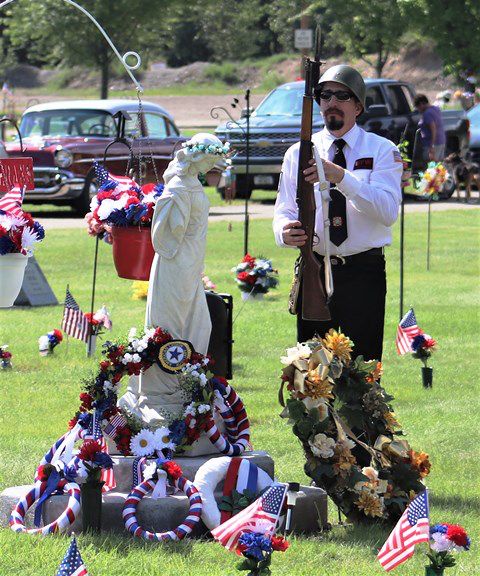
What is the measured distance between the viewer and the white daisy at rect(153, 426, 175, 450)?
22.9 ft

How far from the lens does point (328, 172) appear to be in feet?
22.8

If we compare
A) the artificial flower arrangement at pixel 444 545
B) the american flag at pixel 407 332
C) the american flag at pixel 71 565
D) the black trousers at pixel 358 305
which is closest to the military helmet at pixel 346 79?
the black trousers at pixel 358 305

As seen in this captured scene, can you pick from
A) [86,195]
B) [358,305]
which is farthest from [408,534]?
[86,195]

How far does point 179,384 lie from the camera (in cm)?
708

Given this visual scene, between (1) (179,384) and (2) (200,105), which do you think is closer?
(1) (179,384)

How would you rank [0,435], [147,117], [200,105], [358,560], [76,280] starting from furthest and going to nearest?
[200,105] < [147,117] < [76,280] < [0,435] < [358,560]

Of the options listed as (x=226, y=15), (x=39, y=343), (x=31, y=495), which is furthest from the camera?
(x=226, y=15)

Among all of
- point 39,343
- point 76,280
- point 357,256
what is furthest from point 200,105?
point 357,256

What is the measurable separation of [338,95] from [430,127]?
63.2 ft

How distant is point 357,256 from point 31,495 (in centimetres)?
200

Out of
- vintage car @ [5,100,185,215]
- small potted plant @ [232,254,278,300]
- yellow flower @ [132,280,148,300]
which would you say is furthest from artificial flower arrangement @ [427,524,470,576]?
vintage car @ [5,100,185,215]

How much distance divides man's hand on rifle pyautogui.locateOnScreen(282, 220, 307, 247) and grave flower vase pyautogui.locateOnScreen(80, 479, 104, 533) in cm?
149

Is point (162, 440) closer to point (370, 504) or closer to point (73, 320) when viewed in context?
point (370, 504)

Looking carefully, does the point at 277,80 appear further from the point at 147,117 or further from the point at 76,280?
the point at 76,280
